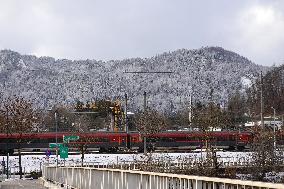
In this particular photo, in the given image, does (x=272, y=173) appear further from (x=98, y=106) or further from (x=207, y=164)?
(x=98, y=106)

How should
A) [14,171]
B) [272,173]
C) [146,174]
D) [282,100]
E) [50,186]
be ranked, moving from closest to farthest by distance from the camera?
[146,174] < [50,186] < [272,173] < [14,171] < [282,100]

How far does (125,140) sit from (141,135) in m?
2.70

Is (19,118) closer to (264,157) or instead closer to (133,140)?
(133,140)

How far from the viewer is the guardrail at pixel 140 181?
12.2 m

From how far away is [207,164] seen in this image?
53656 millimetres

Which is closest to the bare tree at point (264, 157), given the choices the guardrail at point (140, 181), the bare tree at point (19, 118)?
the guardrail at point (140, 181)

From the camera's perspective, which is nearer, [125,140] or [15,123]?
[15,123]

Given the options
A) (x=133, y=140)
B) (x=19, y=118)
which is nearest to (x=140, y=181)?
(x=19, y=118)

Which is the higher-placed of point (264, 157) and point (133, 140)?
point (264, 157)

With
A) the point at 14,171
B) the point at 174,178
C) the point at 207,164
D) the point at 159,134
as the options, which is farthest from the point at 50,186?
the point at 159,134

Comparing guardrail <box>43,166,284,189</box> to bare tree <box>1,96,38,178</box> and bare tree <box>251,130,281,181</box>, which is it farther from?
bare tree <box>1,96,38,178</box>

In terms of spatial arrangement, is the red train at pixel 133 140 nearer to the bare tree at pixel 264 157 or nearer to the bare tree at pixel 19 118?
the bare tree at pixel 19 118

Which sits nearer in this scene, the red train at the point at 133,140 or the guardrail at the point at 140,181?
the guardrail at the point at 140,181

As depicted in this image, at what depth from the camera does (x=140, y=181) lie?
18516mm
